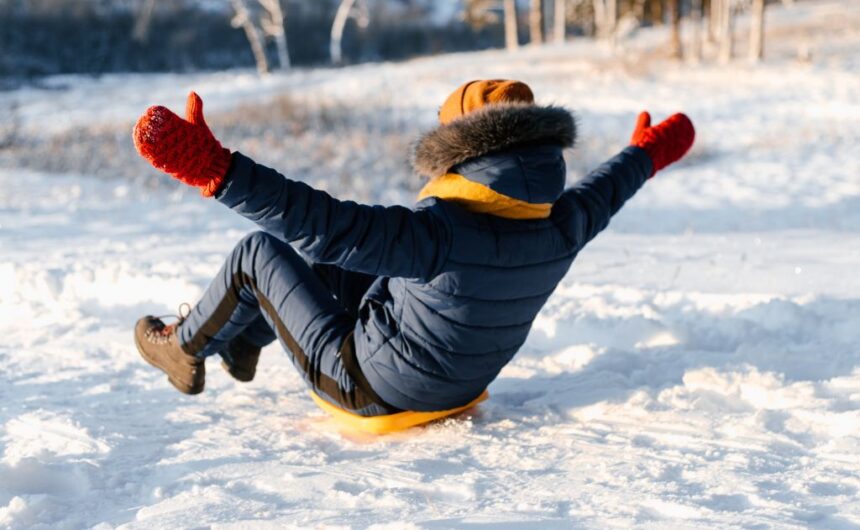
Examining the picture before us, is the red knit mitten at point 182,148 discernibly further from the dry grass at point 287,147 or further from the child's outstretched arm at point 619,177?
the dry grass at point 287,147

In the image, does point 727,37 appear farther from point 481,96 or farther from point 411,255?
point 411,255

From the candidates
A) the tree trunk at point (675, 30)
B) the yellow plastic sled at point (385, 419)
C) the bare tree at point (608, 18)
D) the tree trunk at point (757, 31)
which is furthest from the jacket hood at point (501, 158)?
the bare tree at point (608, 18)

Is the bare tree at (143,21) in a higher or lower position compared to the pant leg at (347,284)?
higher

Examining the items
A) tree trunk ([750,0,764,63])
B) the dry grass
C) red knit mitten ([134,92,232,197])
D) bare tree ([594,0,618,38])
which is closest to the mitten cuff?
red knit mitten ([134,92,232,197])

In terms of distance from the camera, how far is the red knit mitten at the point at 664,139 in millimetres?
3064

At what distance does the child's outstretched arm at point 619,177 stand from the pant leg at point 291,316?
0.83 m

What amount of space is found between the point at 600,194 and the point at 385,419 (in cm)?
106

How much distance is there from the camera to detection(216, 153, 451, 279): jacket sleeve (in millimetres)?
1997

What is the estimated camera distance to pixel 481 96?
237 centimetres

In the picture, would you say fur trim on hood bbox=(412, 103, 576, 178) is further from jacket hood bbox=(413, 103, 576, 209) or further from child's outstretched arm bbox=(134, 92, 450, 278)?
child's outstretched arm bbox=(134, 92, 450, 278)

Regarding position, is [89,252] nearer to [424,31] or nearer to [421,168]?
[421,168]

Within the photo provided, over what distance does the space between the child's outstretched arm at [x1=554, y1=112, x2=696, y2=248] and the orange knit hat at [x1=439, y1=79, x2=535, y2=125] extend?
39 cm

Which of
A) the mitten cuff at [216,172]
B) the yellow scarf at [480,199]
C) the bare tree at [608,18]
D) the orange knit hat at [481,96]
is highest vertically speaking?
the bare tree at [608,18]

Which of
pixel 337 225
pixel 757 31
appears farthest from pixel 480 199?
pixel 757 31
